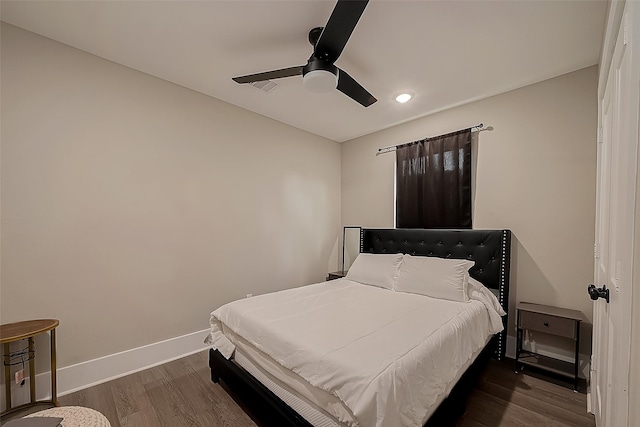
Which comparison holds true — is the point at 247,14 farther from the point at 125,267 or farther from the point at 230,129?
the point at 125,267

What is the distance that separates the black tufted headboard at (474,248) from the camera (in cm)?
270

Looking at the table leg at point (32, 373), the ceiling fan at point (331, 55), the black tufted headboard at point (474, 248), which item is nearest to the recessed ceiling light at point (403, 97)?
the ceiling fan at point (331, 55)

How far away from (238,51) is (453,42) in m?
1.72

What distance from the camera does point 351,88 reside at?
84.6 inches

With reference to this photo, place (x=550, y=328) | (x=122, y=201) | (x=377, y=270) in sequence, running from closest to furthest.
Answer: (x=550, y=328)
(x=122, y=201)
(x=377, y=270)

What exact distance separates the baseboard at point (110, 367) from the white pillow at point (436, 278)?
2301mm

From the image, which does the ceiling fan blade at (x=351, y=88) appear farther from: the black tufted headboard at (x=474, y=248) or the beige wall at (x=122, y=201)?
the black tufted headboard at (x=474, y=248)

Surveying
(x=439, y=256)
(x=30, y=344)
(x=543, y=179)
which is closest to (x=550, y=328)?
(x=439, y=256)

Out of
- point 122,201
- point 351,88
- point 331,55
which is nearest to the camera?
point 331,55

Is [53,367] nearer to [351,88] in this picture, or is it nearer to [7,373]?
[7,373]

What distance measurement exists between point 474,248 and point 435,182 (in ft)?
2.96

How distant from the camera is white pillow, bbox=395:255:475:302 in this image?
2479 millimetres

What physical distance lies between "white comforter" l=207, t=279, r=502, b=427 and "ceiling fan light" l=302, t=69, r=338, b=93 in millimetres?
1672

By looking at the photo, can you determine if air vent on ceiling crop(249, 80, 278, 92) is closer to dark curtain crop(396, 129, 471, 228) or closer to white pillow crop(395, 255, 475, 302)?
dark curtain crop(396, 129, 471, 228)
